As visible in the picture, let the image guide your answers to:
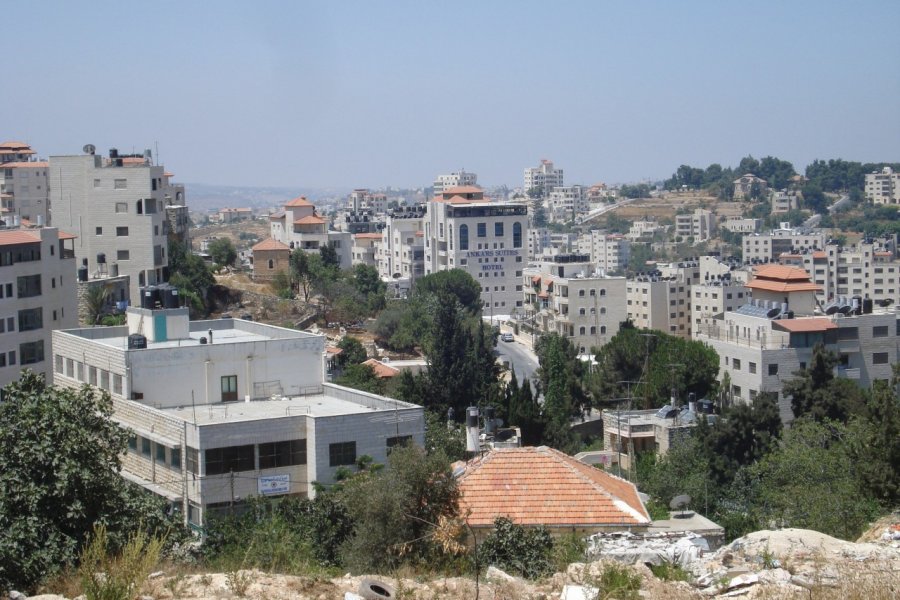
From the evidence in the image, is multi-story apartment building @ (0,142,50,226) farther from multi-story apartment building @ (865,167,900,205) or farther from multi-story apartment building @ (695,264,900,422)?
multi-story apartment building @ (865,167,900,205)

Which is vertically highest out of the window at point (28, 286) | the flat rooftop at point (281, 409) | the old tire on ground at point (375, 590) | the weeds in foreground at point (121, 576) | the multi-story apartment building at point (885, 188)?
the multi-story apartment building at point (885, 188)

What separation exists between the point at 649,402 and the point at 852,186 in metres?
148

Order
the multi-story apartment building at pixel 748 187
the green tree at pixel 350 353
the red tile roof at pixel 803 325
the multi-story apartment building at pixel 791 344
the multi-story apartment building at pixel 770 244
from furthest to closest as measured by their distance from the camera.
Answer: the multi-story apartment building at pixel 748 187 → the multi-story apartment building at pixel 770 244 → the green tree at pixel 350 353 → the red tile roof at pixel 803 325 → the multi-story apartment building at pixel 791 344

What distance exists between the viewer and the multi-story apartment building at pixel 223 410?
61.0 feet

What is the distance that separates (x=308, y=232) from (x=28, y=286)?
143 feet

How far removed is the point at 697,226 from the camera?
154375 millimetres

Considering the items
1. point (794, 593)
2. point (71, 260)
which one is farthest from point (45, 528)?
point (71, 260)

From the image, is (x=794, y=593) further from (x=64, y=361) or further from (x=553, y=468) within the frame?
(x=64, y=361)

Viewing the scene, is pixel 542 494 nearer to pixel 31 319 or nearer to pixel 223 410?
pixel 223 410

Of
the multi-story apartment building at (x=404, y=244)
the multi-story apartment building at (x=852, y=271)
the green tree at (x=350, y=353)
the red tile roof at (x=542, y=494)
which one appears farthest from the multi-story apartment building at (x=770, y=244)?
the red tile roof at (x=542, y=494)

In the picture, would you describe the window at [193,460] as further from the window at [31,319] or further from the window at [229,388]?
the window at [31,319]

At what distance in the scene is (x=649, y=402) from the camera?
129ft

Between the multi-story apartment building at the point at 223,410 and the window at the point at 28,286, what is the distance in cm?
A: 946

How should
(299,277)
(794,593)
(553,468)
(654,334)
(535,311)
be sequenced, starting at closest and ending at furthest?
(794,593) < (553,468) < (654,334) < (299,277) < (535,311)
